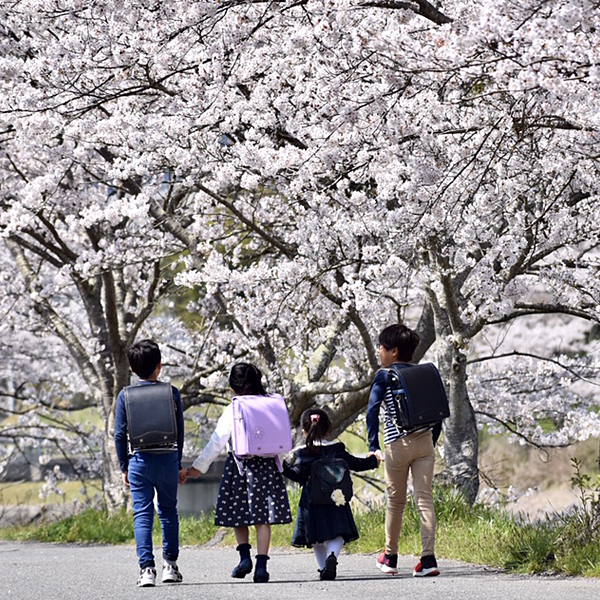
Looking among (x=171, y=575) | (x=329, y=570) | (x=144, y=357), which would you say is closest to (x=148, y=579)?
(x=171, y=575)

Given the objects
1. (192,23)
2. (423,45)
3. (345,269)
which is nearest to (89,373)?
(345,269)

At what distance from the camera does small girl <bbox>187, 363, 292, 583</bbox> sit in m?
6.31

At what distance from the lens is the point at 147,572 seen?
19.5 ft

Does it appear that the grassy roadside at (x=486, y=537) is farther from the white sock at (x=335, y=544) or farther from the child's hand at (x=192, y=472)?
the child's hand at (x=192, y=472)

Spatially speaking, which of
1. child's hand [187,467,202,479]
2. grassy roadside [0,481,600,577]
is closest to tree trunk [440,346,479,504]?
grassy roadside [0,481,600,577]

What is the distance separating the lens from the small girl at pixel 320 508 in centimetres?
643

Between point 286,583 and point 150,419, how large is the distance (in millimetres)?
1273

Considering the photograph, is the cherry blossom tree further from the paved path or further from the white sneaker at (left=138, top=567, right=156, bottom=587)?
the white sneaker at (left=138, top=567, right=156, bottom=587)

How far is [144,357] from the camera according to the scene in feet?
20.6

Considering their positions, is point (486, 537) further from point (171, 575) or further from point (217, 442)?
point (171, 575)

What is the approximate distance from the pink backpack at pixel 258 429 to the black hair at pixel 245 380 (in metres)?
0.11

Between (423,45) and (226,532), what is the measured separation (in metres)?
6.19

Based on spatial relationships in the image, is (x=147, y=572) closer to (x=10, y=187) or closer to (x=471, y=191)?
(x=471, y=191)

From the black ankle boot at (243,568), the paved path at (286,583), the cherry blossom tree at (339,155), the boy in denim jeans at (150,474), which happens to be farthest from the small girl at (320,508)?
the cherry blossom tree at (339,155)
